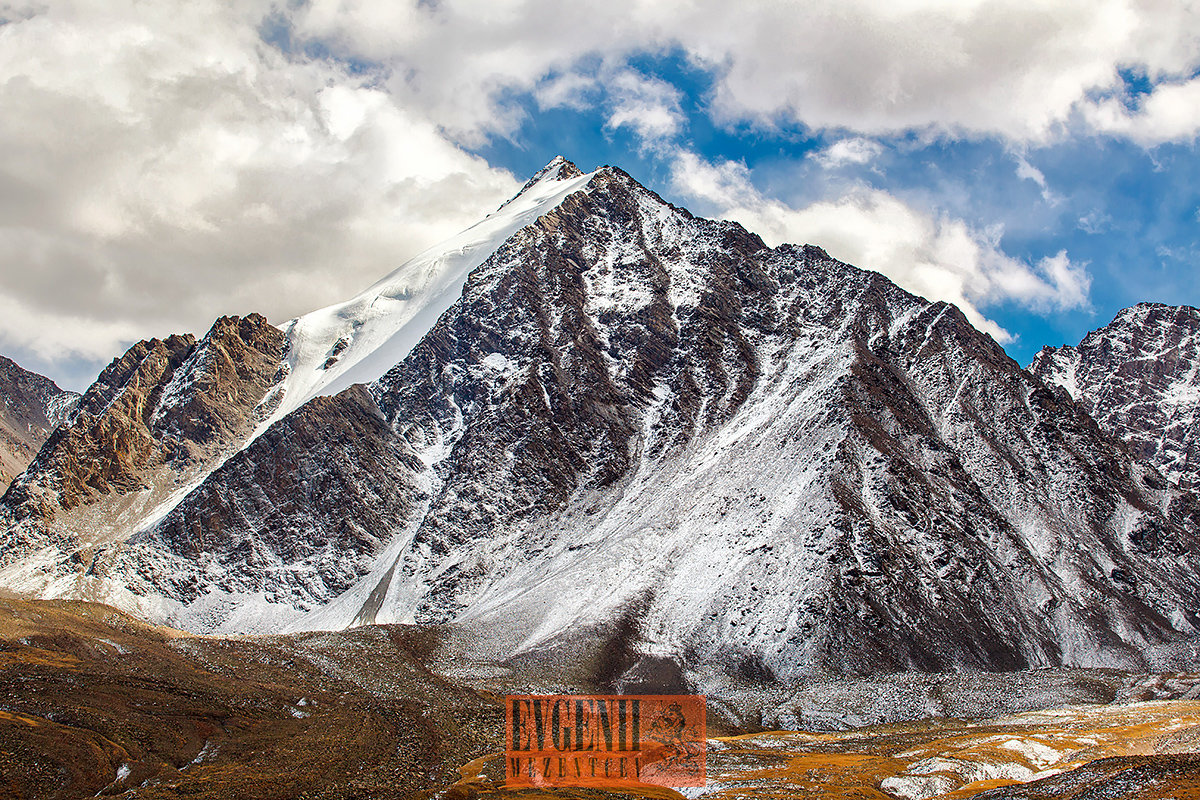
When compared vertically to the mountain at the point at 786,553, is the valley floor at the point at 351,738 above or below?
below

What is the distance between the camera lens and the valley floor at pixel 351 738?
51.9m

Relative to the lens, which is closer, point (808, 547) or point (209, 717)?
point (209, 717)

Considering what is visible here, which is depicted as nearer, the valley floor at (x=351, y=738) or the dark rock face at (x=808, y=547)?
the valley floor at (x=351, y=738)

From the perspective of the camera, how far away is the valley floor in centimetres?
5191

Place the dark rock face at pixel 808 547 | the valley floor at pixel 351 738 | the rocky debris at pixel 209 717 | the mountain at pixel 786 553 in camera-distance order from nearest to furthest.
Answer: the valley floor at pixel 351 738, the rocky debris at pixel 209 717, the mountain at pixel 786 553, the dark rock face at pixel 808 547

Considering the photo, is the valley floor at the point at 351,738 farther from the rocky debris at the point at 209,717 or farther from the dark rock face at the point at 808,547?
the dark rock face at the point at 808,547
